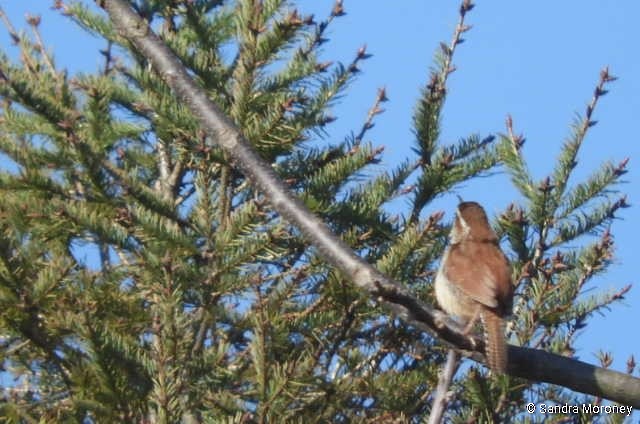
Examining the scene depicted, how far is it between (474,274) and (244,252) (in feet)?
2.54

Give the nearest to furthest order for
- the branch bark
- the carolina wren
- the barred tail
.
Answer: the branch bark
the barred tail
the carolina wren

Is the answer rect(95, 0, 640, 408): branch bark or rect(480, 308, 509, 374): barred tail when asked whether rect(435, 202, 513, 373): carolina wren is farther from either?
rect(95, 0, 640, 408): branch bark

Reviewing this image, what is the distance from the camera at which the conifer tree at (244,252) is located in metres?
3.72

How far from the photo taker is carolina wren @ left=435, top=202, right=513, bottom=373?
3588 mm

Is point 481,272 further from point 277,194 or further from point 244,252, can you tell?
point 277,194

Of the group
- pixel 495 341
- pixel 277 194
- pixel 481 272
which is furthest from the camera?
pixel 481 272

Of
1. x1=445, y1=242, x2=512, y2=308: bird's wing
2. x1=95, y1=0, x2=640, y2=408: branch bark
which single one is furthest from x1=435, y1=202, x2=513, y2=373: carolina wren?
x1=95, y1=0, x2=640, y2=408: branch bark

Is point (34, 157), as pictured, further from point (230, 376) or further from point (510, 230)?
point (510, 230)

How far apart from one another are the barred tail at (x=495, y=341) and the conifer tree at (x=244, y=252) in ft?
1.11

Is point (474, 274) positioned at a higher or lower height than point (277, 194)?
higher

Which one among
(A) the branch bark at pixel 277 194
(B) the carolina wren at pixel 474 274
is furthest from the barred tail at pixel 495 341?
(A) the branch bark at pixel 277 194

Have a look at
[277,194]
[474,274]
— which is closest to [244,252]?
[474,274]

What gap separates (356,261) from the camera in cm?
210

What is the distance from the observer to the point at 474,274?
3723mm
